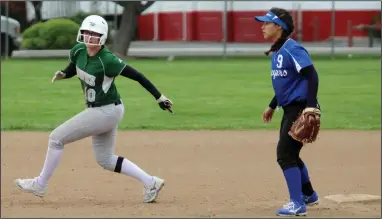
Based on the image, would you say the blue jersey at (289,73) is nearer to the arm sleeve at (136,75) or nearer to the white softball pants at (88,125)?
the arm sleeve at (136,75)

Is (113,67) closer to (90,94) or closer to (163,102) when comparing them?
(90,94)

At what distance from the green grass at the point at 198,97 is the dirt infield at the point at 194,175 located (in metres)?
1.50

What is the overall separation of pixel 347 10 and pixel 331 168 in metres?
29.9

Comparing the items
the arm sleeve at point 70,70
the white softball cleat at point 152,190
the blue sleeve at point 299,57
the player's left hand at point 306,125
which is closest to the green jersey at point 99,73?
the arm sleeve at point 70,70

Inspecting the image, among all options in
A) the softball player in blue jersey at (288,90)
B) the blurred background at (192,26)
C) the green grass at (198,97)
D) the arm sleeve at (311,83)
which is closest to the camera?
the arm sleeve at (311,83)

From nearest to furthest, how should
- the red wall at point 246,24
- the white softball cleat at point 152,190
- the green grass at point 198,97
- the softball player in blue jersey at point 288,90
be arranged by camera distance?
the softball player in blue jersey at point 288,90 < the white softball cleat at point 152,190 < the green grass at point 198,97 < the red wall at point 246,24

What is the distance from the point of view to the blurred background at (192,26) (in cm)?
3022

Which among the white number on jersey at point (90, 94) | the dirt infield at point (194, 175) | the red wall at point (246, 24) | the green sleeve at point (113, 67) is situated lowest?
the red wall at point (246, 24)

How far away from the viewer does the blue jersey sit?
22.9ft

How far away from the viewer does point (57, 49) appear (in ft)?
99.2

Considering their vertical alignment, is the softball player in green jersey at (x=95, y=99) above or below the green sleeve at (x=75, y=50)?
below

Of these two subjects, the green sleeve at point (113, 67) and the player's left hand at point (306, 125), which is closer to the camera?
the player's left hand at point (306, 125)

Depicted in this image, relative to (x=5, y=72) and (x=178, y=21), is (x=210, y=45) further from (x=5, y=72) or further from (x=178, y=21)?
(x=5, y=72)

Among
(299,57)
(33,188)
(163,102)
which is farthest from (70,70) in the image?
(299,57)
